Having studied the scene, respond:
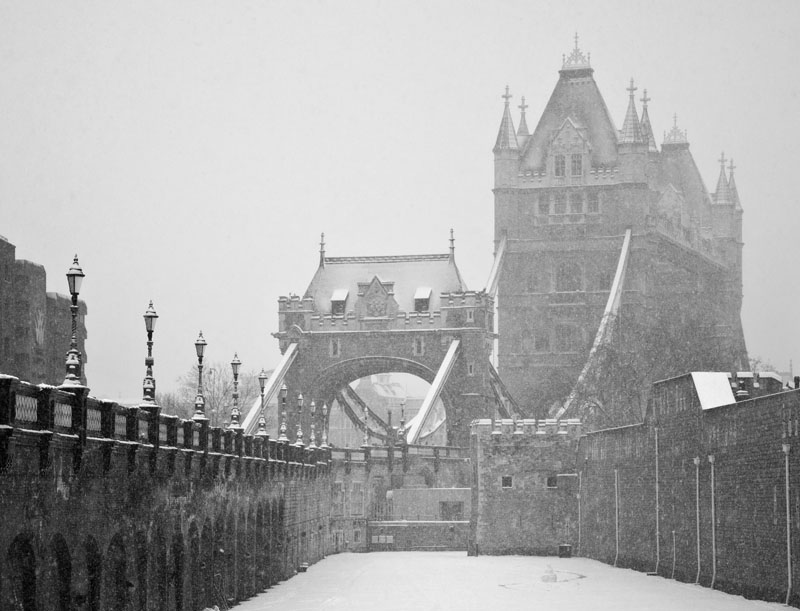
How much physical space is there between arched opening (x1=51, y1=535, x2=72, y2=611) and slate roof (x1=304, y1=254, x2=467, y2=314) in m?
76.7

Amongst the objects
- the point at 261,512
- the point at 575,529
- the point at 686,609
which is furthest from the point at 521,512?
the point at 686,609

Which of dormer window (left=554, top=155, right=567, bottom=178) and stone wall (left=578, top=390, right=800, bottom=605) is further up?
dormer window (left=554, top=155, right=567, bottom=178)

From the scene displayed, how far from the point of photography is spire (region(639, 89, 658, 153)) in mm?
117375

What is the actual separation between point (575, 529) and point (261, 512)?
26956 mm

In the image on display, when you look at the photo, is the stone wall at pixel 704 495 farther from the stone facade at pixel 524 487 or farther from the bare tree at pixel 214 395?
the bare tree at pixel 214 395

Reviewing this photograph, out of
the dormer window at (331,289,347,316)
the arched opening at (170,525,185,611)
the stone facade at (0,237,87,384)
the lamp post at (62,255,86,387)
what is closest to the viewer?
the lamp post at (62,255,86,387)

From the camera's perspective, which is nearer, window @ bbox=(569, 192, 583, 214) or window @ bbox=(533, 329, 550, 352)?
window @ bbox=(533, 329, 550, 352)

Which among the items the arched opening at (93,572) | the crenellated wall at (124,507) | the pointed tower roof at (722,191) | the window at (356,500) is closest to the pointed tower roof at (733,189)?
the pointed tower roof at (722,191)

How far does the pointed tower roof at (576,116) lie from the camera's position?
388 feet

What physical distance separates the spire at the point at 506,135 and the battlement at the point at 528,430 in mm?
41595

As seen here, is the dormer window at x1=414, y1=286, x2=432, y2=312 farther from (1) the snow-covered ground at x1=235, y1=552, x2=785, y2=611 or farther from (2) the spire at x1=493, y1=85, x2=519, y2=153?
(1) the snow-covered ground at x1=235, y1=552, x2=785, y2=611

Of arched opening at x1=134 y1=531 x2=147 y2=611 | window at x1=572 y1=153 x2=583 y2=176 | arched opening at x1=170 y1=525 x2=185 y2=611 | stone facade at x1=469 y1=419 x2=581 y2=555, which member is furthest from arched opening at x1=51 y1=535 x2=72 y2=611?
window at x1=572 y1=153 x2=583 y2=176

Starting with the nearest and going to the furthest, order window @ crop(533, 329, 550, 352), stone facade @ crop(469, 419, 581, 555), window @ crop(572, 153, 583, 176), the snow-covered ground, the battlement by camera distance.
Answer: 1. the snow-covered ground
2. stone facade @ crop(469, 419, 581, 555)
3. the battlement
4. window @ crop(533, 329, 550, 352)
5. window @ crop(572, 153, 583, 176)

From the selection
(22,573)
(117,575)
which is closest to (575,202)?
(117,575)
